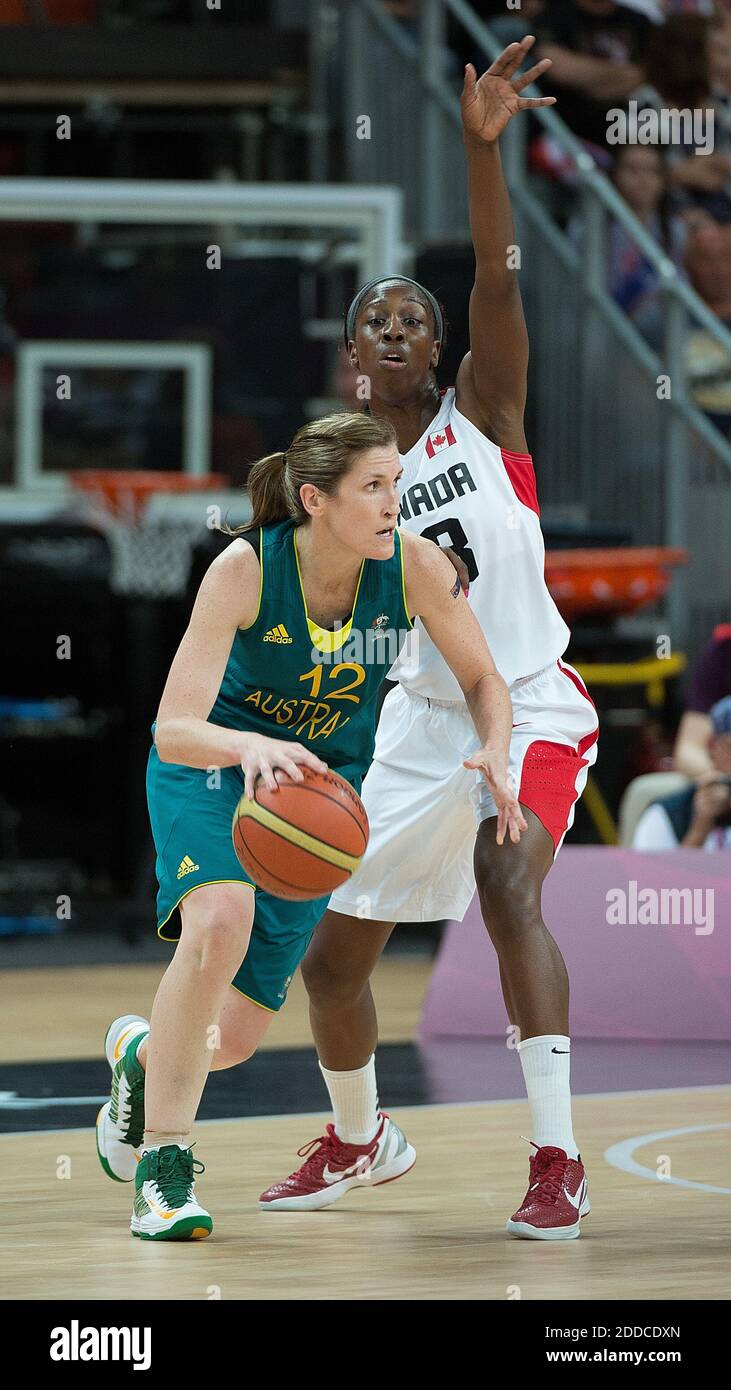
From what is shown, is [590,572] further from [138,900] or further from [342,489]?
[342,489]

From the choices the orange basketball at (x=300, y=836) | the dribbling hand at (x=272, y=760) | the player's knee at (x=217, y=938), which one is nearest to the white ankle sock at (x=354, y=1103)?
the player's knee at (x=217, y=938)

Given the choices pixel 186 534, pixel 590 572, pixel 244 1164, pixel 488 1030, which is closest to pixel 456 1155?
pixel 244 1164

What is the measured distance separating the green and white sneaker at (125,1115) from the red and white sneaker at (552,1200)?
85cm

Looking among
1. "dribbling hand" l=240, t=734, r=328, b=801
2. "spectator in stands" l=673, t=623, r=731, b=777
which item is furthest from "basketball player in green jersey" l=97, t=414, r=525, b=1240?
"spectator in stands" l=673, t=623, r=731, b=777

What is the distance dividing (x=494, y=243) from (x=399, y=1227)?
2157mm

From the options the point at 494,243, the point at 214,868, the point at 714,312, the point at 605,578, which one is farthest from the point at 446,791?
the point at 714,312

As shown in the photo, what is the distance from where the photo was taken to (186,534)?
12344mm

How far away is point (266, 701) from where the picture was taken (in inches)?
177

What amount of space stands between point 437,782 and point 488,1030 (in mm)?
3405

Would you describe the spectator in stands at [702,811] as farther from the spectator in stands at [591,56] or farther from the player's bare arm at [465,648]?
the spectator in stands at [591,56]

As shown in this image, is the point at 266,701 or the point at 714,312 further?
the point at 714,312

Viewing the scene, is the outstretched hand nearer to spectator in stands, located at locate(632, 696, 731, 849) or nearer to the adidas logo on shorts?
the adidas logo on shorts

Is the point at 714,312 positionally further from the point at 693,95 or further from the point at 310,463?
the point at 310,463

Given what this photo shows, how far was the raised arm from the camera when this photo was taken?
15.6 feet
